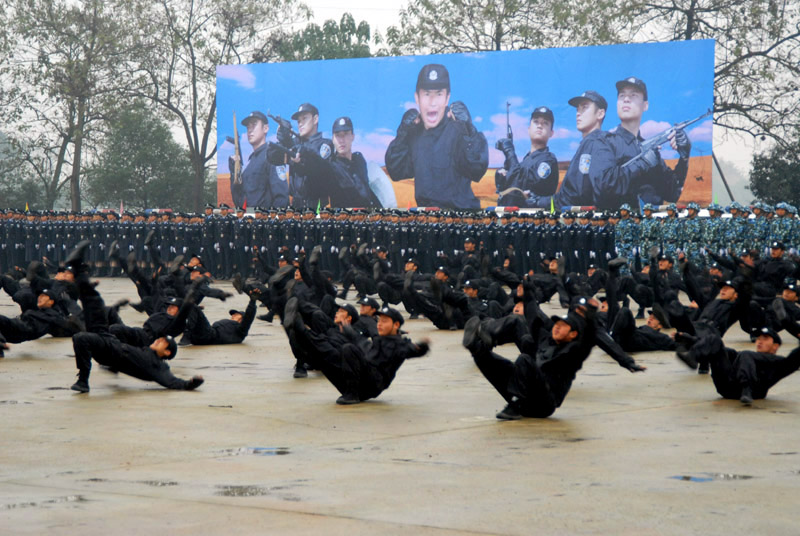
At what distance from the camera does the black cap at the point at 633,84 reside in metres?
33.1

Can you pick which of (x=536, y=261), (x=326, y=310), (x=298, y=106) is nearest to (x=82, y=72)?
(x=298, y=106)

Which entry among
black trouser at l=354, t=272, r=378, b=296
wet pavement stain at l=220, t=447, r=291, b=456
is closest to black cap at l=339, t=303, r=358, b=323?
wet pavement stain at l=220, t=447, r=291, b=456

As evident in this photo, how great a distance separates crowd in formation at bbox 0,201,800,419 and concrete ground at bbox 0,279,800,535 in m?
0.42

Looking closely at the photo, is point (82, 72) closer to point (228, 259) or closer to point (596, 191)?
point (228, 259)

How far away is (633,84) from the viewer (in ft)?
109

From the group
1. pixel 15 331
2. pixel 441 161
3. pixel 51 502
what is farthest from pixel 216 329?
pixel 441 161

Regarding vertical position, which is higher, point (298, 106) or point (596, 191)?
point (298, 106)

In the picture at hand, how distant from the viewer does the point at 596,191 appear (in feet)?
109

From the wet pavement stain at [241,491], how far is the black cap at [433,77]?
98.4 feet

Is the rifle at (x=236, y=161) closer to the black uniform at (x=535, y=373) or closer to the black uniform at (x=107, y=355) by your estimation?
the black uniform at (x=107, y=355)

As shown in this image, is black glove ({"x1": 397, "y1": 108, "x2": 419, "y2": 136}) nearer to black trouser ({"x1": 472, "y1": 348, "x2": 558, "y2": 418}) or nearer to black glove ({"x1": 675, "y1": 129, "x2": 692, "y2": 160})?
black glove ({"x1": 675, "y1": 129, "x2": 692, "y2": 160})

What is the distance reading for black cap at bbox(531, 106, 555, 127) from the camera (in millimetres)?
34438

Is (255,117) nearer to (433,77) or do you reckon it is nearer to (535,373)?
(433,77)

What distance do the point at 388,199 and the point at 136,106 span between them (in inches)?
678
